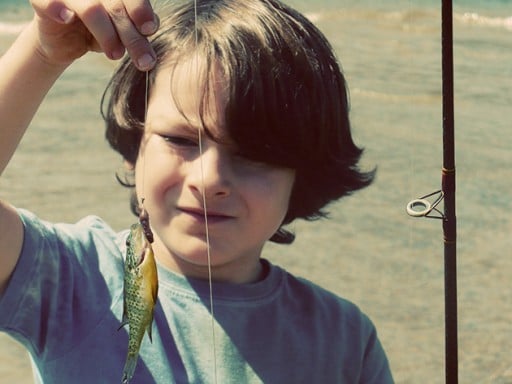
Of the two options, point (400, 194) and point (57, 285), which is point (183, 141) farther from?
point (400, 194)

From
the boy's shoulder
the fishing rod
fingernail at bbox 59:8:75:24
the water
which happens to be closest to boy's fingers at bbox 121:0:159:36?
fingernail at bbox 59:8:75:24

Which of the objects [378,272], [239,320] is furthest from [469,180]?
[239,320]

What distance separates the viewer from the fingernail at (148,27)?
1854 millimetres

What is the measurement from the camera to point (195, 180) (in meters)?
2.29

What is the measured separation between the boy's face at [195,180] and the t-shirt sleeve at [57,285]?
0.48ft

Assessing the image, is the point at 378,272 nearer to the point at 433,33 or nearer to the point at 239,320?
the point at 239,320

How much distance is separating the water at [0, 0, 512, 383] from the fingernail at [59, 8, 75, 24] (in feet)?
7.94

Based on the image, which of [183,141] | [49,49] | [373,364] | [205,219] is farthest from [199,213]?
[373,364]

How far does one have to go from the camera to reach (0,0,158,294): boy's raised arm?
1865 mm

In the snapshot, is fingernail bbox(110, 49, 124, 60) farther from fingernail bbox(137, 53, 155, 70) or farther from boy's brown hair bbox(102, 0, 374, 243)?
boy's brown hair bbox(102, 0, 374, 243)

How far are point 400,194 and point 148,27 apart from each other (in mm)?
3834

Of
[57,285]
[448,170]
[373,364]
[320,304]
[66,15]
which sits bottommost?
[373,364]

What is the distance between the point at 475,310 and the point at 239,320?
2.12 meters

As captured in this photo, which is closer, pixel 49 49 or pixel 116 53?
pixel 116 53
